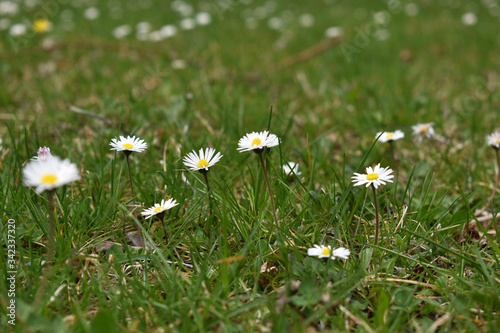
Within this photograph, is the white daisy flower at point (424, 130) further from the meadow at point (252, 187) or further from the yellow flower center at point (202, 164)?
the yellow flower center at point (202, 164)

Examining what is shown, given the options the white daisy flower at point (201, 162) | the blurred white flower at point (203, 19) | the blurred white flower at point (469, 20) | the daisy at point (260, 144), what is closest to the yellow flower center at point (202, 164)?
the white daisy flower at point (201, 162)

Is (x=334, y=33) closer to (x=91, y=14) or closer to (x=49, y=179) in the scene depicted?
(x=91, y=14)

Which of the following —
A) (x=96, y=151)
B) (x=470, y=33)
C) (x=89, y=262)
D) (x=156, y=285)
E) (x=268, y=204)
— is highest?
(x=470, y=33)

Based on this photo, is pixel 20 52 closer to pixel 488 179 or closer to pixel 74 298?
pixel 74 298

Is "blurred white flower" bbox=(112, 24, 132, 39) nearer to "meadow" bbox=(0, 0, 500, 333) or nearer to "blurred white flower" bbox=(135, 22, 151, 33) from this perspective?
"meadow" bbox=(0, 0, 500, 333)

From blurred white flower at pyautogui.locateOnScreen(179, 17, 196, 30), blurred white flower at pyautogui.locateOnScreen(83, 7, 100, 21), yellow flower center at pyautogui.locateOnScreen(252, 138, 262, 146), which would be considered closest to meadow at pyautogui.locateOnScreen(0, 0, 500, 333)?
yellow flower center at pyautogui.locateOnScreen(252, 138, 262, 146)

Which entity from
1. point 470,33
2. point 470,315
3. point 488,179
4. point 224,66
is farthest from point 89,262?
point 470,33
